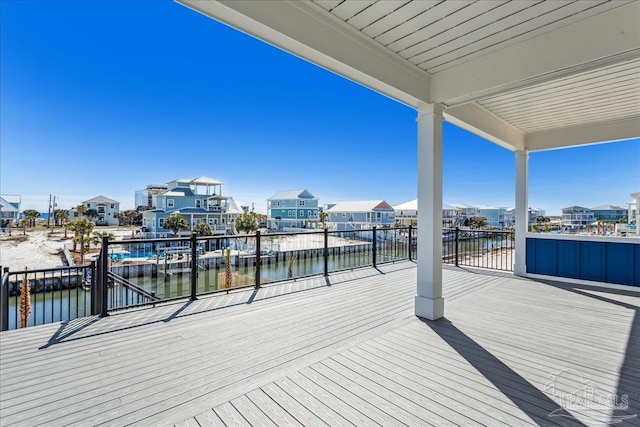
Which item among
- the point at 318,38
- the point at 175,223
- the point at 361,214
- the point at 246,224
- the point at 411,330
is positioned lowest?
the point at 411,330

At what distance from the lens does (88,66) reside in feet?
53.0

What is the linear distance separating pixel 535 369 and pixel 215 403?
2335 millimetres

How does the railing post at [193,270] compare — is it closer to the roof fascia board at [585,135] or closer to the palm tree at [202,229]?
the roof fascia board at [585,135]

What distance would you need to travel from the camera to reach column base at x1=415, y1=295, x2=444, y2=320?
10.7 ft

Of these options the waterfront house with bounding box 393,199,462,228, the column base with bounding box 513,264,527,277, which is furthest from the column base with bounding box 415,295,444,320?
the waterfront house with bounding box 393,199,462,228

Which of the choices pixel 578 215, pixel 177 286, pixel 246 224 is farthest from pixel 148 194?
pixel 578 215

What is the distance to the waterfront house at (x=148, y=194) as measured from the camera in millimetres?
38644

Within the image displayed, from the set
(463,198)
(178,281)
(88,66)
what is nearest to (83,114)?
(88,66)

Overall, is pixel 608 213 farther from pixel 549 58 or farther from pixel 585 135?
pixel 549 58

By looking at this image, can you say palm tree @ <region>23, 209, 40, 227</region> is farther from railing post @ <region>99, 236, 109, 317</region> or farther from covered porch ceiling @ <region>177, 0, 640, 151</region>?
covered porch ceiling @ <region>177, 0, 640, 151</region>

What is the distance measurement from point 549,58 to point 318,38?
2023 mm

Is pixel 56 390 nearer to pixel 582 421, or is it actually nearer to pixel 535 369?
pixel 582 421

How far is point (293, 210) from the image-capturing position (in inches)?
1259

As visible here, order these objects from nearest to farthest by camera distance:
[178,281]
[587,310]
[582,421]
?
[582,421] < [587,310] < [178,281]
